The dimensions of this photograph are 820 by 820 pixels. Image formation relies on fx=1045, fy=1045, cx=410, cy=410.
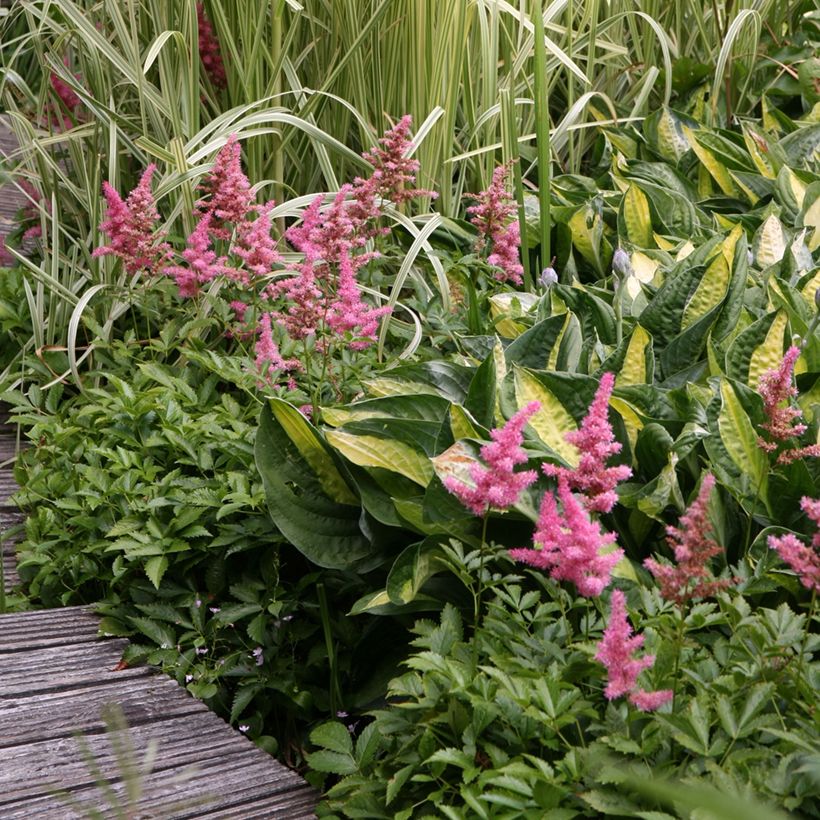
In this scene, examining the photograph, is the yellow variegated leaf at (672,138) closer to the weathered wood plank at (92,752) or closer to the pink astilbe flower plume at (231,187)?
the pink astilbe flower plume at (231,187)

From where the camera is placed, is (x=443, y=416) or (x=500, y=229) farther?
(x=500, y=229)

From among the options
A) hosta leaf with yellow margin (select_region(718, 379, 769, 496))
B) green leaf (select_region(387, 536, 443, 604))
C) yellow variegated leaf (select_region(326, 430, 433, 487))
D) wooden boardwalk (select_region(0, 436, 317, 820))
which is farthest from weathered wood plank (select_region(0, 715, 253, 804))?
hosta leaf with yellow margin (select_region(718, 379, 769, 496))

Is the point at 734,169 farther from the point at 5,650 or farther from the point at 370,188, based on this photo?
the point at 5,650

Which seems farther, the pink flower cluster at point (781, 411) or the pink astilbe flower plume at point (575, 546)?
the pink flower cluster at point (781, 411)

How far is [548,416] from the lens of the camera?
62.2 inches

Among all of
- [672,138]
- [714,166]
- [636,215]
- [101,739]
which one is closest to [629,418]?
[101,739]

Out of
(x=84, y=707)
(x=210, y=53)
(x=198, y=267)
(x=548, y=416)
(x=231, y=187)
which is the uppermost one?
(x=210, y=53)

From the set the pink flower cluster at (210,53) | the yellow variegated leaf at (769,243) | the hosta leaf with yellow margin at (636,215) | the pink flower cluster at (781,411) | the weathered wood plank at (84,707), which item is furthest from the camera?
the pink flower cluster at (210,53)

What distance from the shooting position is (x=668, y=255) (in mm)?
2299

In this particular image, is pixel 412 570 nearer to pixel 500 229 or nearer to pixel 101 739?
pixel 101 739

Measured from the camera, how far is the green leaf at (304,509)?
5.15ft

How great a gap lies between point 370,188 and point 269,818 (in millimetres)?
1269

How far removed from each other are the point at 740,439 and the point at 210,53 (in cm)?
191

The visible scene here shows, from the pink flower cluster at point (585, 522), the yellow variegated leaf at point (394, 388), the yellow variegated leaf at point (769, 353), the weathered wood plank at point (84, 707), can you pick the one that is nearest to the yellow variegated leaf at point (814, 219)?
the yellow variegated leaf at point (769, 353)
